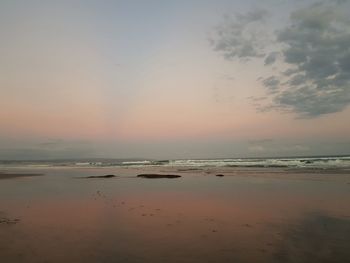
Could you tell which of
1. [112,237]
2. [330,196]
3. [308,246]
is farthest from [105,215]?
[330,196]

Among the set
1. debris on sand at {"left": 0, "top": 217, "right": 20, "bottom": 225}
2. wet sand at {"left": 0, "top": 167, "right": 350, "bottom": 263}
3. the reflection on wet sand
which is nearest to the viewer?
the reflection on wet sand

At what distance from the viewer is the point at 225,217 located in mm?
12047

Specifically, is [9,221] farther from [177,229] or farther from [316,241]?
[316,241]

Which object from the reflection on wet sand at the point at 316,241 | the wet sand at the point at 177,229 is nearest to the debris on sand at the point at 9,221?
the wet sand at the point at 177,229

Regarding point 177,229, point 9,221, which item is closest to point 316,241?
point 177,229

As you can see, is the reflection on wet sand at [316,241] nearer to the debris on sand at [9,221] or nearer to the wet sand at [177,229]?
the wet sand at [177,229]

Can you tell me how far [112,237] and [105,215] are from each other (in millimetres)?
3311

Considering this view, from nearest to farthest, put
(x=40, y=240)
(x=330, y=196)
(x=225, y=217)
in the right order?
1. (x=40, y=240)
2. (x=225, y=217)
3. (x=330, y=196)

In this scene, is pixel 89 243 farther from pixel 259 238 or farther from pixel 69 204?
pixel 69 204

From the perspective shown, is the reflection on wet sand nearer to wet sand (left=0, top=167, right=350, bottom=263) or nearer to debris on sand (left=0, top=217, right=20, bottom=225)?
wet sand (left=0, top=167, right=350, bottom=263)

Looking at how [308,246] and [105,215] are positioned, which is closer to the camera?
[308,246]

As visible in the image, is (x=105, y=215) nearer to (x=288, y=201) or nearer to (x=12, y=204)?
(x=12, y=204)

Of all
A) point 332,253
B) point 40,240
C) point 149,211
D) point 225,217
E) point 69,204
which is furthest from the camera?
point 69,204

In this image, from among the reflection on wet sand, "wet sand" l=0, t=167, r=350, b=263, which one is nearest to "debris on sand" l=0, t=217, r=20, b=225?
"wet sand" l=0, t=167, r=350, b=263
